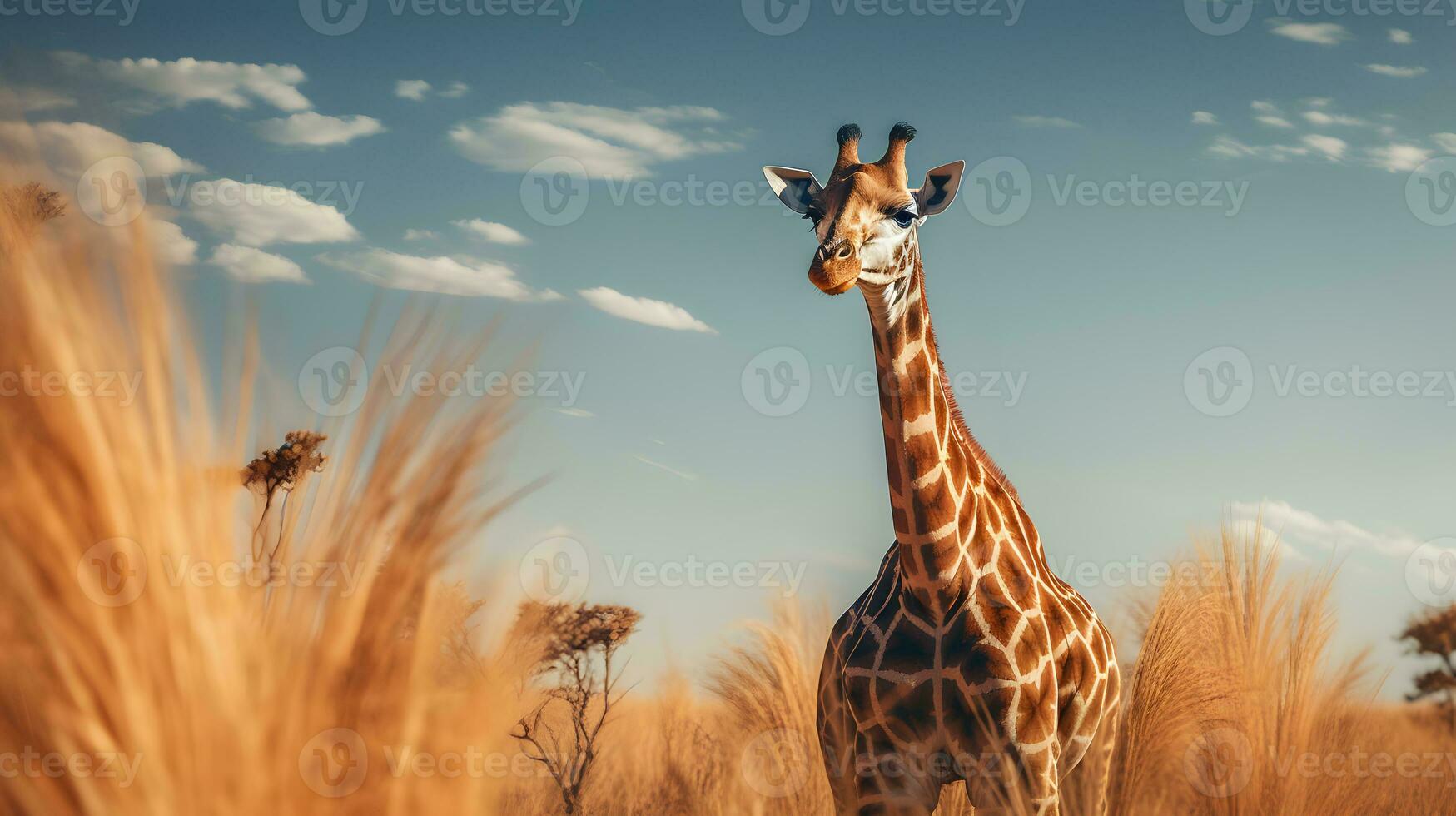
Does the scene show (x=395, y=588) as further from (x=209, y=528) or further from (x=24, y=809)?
(x=24, y=809)

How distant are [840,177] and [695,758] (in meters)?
4.45

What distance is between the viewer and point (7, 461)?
1028mm

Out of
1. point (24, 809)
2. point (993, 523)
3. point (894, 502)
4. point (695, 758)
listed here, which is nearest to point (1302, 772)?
point (993, 523)

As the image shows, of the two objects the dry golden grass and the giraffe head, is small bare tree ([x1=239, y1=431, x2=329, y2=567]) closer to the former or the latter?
the dry golden grass

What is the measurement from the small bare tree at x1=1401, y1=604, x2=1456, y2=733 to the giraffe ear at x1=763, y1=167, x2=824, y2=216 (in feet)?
48.4

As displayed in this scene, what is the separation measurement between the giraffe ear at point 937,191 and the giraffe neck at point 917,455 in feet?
0.96

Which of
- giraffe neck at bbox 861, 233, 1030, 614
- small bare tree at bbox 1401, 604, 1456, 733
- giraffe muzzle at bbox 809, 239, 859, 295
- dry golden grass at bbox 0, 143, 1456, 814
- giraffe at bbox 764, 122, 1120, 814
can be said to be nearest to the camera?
dry golden grass at bbox 0, 143, 1456, 814

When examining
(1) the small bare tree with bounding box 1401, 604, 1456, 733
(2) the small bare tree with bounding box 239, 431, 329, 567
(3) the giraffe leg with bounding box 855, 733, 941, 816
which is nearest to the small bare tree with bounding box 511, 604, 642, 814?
(3) the giraffe leg with bounding box 855, 733, 941, 816

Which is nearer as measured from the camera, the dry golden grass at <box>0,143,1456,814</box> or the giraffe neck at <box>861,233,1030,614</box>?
the dry golden grass at <box>0,143,1456,814</box>

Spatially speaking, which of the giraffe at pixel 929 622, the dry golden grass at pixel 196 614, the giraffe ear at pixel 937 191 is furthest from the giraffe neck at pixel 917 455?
the dry golden grass at pixel 196 614

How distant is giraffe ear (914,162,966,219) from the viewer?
4727 mm

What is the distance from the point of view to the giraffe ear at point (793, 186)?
4941 mm

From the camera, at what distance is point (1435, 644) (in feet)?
53.1

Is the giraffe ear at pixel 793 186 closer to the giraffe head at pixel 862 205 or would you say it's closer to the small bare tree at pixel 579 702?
the giraffe head at pixel 862 205
